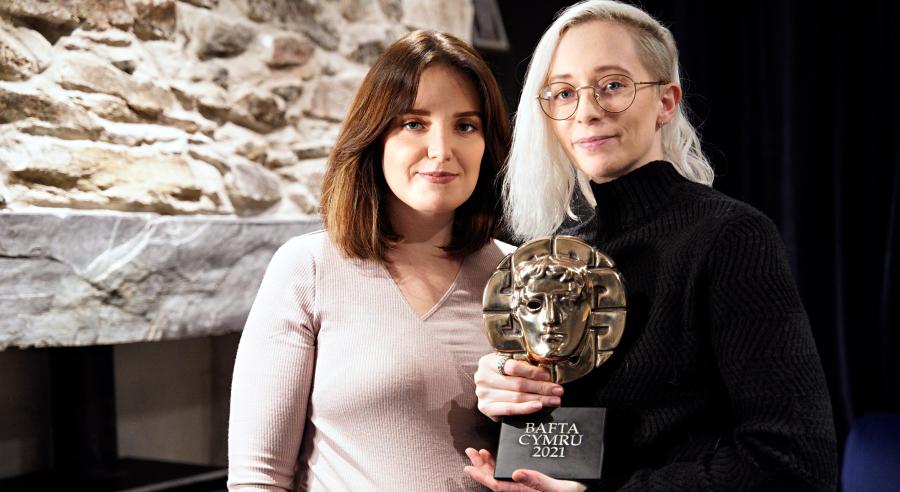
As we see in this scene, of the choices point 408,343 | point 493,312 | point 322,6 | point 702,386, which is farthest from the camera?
point 322,6

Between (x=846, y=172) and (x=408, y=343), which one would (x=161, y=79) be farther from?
(x=846, y=172)

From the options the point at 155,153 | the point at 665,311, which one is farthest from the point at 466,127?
the point at 155,153

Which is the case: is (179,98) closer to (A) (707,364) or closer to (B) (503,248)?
(B) (503,248)

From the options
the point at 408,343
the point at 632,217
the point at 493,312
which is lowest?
the point at 408,343

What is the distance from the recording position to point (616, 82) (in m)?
1.36

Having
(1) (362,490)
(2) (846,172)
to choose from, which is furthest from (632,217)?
(2) (846,172)

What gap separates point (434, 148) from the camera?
1.49 meters

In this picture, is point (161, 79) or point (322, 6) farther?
point (322, 6)

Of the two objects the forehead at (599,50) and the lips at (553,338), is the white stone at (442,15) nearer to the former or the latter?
the forehead at (599,50)

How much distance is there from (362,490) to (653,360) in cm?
51

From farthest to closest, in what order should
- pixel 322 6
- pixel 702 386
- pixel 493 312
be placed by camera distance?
1. pixel 322 6
2. pixel 493 312
3. pixel 702 386

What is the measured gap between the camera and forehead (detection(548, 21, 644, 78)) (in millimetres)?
1368

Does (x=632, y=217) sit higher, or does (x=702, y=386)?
(x=632, y=217)

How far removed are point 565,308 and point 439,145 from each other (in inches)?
14.8
